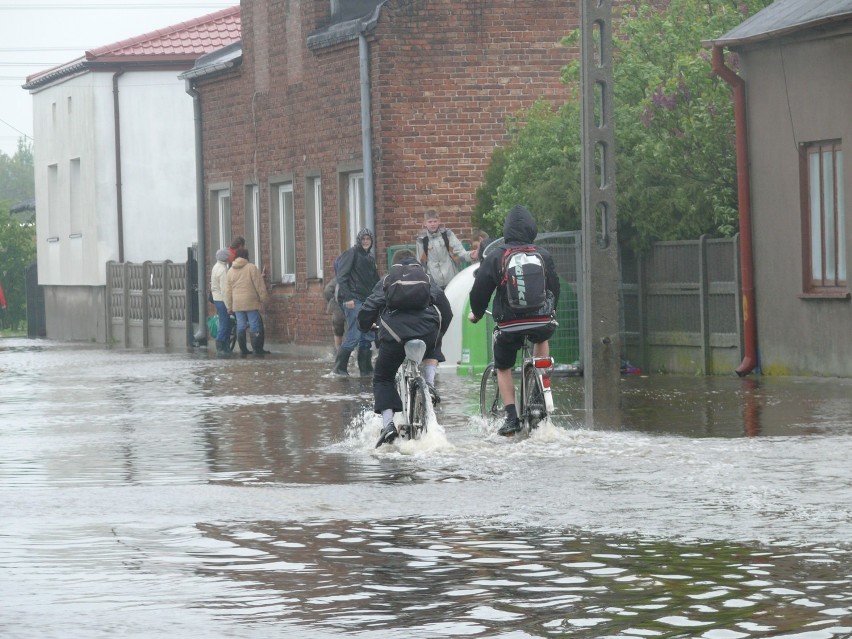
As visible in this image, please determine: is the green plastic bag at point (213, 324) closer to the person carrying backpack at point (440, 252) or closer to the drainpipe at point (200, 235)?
the drainpipe at point (200, 235)

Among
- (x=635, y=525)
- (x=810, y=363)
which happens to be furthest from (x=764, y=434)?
(x=810, y=363)

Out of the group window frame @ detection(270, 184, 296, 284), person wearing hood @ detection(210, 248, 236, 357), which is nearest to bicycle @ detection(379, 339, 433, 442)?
person wearing hood @ detection(210, 248, 236, 357)

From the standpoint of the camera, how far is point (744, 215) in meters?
20.0

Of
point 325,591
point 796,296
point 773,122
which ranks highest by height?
point 773,122

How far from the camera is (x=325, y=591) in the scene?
7285 millimetres

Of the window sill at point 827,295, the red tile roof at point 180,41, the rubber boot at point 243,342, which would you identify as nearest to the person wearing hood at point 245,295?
the rubber boot at point 243,342

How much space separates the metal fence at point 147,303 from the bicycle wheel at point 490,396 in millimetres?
19643

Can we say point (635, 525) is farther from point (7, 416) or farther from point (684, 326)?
point (684, 326)

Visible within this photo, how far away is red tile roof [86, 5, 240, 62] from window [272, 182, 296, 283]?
9.86 metres

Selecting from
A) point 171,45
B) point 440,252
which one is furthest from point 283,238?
point 171,45

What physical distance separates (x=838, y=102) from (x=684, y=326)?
356cm

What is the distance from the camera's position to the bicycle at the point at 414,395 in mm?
12875

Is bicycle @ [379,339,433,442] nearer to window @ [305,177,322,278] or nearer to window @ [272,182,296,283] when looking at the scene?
window @ [305,177,322,278]

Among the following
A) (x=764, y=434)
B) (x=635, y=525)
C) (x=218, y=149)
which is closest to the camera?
(x=635, y=525)
